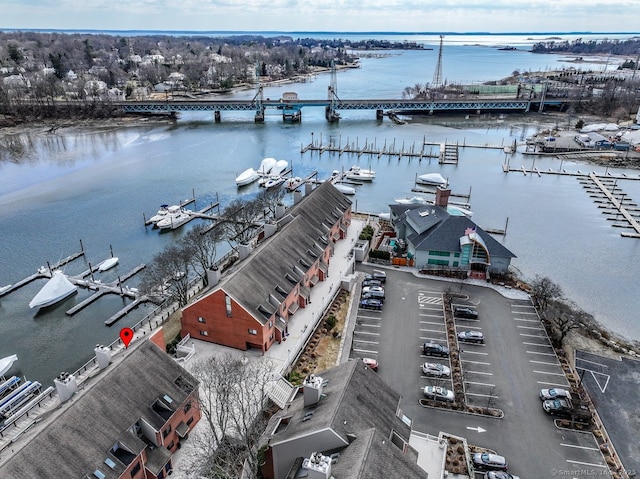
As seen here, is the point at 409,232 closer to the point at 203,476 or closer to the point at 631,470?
the point at 631,470

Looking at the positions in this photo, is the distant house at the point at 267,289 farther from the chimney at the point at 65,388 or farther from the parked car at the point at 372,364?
the chimney at the point at 65,388

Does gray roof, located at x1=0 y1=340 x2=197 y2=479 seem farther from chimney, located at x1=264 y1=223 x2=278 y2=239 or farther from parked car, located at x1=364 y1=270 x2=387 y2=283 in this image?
parked car, located at x1=364 y1=270 x2=387 y2=283

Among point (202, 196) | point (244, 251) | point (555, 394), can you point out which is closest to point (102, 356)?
point (244, 251)

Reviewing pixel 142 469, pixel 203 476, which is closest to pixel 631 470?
pixel 203 476

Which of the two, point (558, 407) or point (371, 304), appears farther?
point (371, 304)

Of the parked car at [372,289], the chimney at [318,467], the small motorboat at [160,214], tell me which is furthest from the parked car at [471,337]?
the small motorboat at [160,214]

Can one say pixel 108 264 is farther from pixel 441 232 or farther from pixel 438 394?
pixel 438 394

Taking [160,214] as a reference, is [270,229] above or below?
above
